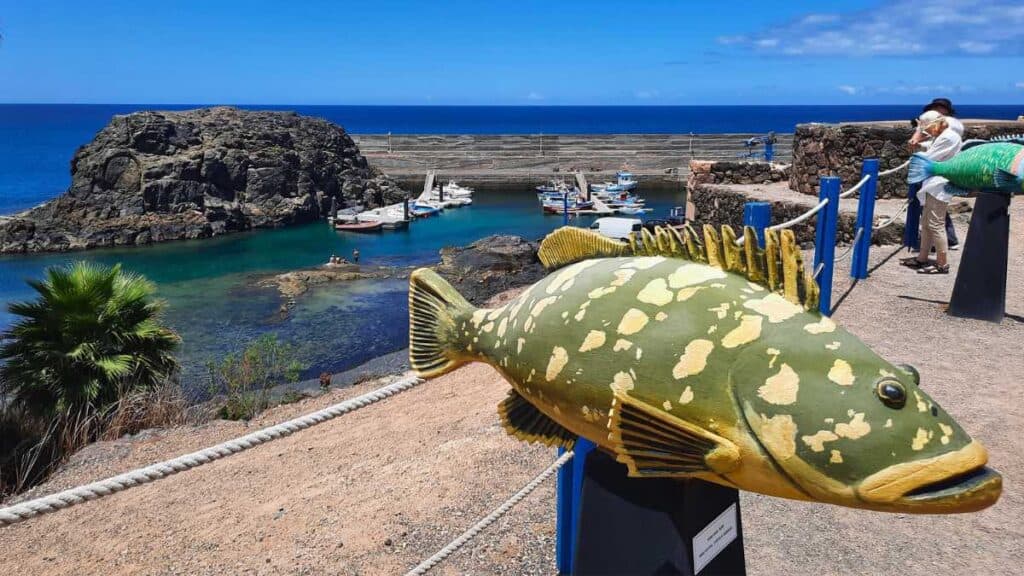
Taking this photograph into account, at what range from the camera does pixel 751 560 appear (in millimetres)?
4031

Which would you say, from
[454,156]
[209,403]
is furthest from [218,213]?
[209,403]

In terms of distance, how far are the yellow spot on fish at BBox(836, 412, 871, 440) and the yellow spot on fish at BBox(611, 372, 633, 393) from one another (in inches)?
20.8

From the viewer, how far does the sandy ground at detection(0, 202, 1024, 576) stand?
13.9 feet

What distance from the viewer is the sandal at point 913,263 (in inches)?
376

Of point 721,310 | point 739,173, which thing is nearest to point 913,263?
point 739,173

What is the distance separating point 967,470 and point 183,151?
126 feet

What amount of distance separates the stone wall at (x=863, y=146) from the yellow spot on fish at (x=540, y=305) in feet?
Answer: 44.3

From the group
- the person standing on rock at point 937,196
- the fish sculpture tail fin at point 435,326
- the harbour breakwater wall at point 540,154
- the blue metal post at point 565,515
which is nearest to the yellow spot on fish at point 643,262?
the fish sculpture tail fin at point 435,326

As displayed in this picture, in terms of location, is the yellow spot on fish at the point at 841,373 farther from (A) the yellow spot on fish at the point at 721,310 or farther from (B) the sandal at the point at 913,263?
(B) the sandal at the point at 913,263

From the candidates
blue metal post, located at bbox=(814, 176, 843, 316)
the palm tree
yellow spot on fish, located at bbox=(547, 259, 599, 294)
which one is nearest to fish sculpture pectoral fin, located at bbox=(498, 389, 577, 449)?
yellow spot on fish, located at bbox=(547, 259, 599, 294)

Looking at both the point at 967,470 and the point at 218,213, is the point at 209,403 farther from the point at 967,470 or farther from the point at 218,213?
the point at 218,213

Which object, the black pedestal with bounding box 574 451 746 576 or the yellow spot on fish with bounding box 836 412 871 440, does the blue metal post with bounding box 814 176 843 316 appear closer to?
the black pedestal with bounding box 574 451 746 576

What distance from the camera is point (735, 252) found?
7.06 ft

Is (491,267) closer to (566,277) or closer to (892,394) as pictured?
(566,277)
